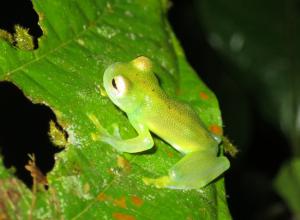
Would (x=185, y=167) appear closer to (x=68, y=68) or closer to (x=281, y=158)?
(x=68, y=68)

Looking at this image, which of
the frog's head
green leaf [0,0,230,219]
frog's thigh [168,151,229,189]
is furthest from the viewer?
the frog's head

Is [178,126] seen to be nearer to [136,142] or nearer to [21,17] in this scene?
[136,142]

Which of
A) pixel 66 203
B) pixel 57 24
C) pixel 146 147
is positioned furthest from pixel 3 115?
pixel 66 203

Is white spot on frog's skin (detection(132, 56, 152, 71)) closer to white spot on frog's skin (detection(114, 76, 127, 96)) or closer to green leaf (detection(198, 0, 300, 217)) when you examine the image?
white spot on frog's skin (detection(114, 76, 127, 96))

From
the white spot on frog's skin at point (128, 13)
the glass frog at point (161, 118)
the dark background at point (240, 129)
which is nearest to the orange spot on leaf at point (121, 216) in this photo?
the glass frog at point (161, 118)

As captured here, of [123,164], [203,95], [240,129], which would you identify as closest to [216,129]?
[203,95]

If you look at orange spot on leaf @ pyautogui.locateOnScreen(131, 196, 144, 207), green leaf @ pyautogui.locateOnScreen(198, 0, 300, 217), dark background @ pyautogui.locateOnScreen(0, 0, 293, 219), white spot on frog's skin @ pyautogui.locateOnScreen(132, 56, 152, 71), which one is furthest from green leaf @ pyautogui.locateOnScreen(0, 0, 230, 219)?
green leaf @ pyautogui.locateOnScreen(198, 0, 300, 217)
